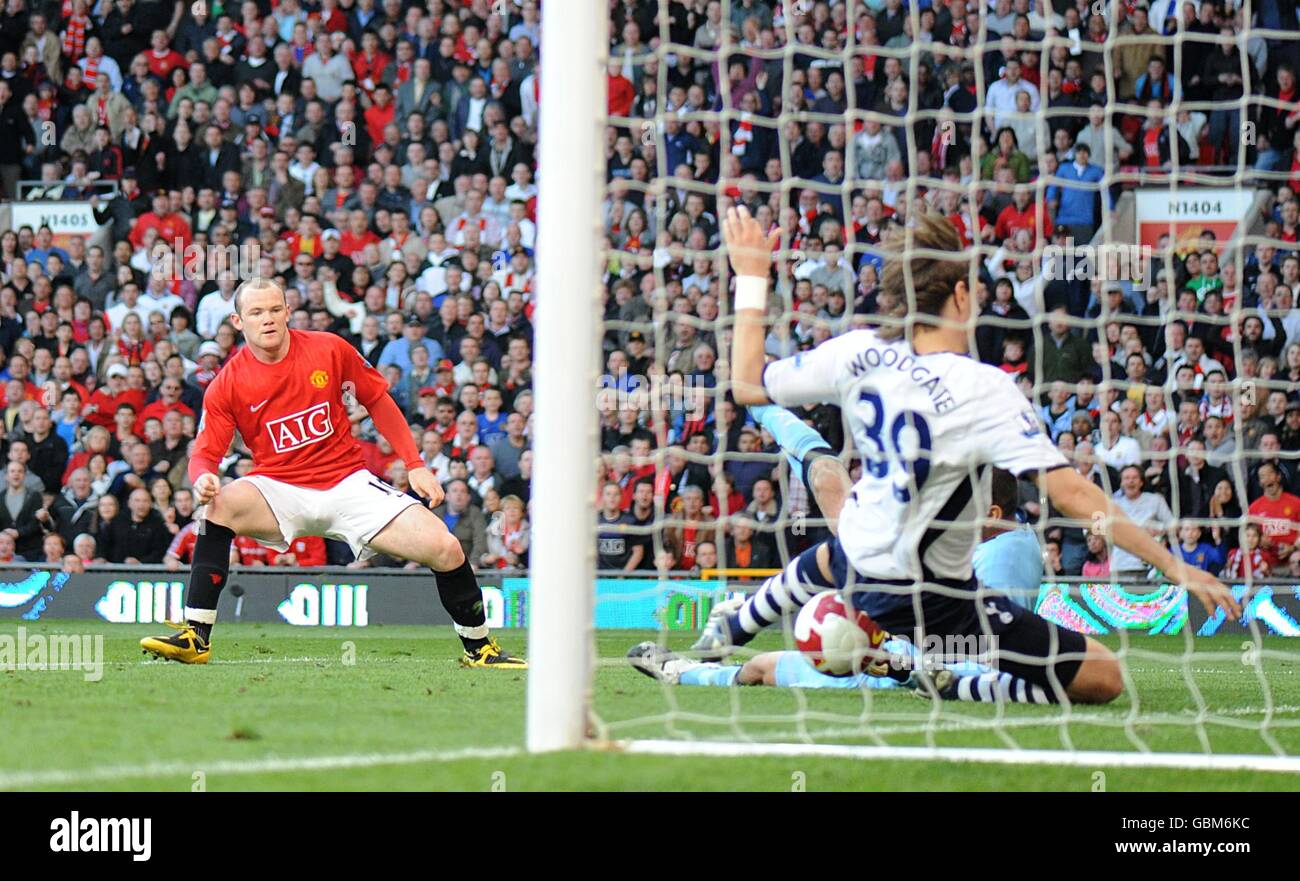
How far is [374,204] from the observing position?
52.7ft

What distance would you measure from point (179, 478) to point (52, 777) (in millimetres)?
10257

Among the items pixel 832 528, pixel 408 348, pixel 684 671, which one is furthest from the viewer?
pixel 408 348

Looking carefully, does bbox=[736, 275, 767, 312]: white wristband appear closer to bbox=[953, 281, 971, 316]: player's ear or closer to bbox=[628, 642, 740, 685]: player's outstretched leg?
bbox=[953, 281, 971, 316]: player's ear

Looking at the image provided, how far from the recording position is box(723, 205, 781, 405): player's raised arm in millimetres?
5172

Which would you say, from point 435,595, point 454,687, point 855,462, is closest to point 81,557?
point 435,595

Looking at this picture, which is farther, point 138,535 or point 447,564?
point 138,535

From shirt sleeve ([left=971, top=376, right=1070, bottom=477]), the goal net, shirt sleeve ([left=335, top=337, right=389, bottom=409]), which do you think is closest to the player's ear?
shirt sleeve ([left=971, top=376, right=1070, bottom=477])

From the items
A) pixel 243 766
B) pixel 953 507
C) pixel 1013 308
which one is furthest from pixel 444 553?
pixel 1013 308

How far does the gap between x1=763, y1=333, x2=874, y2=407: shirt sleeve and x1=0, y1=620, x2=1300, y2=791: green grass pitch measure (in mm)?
1035

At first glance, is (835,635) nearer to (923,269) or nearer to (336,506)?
(923,269)

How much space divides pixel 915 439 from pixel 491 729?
1714 millimetres

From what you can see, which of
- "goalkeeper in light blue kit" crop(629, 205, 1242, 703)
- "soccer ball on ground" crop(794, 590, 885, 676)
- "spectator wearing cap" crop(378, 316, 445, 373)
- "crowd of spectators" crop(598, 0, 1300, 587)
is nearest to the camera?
"goalkeeper in light blue kit" crop(629, 205, 1242, 703)

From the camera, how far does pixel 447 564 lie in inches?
309

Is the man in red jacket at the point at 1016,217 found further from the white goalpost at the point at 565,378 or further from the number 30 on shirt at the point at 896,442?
the white goalpost at the point at 565,378
